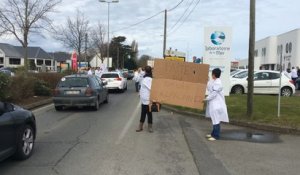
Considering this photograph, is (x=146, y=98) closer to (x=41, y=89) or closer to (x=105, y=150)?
(x=105, y=150)

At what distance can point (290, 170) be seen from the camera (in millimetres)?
7484

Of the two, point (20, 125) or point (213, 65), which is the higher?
point (213, 65)

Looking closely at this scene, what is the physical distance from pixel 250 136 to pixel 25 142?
566 centimetres

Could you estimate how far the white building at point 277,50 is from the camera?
5694 cm

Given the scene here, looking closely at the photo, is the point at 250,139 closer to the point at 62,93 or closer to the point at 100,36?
the point at 62,93

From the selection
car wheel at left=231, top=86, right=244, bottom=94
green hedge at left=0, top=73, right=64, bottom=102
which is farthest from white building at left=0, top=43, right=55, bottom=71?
car wheel at left=231, top=86, right=244, bottom=94

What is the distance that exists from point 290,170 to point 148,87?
16.3 ft

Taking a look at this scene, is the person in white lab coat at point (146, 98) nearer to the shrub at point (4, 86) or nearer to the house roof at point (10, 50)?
the shrub at point (4, 86)

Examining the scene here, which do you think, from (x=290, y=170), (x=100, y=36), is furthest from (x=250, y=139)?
(x=100, y=36)

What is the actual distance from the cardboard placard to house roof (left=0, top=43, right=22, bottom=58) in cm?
9622

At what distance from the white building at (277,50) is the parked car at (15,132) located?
44.0 m

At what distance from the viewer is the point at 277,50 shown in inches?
2665

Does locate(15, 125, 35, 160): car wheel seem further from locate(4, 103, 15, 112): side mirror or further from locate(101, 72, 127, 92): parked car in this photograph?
locate(101, 72, 127, 92): parked car

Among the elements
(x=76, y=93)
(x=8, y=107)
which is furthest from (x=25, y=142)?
(x=76, y=93)
